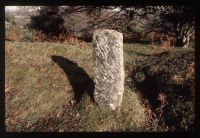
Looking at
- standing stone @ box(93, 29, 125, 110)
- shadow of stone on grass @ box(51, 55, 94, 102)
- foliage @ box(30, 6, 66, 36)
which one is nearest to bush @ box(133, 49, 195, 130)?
standing stone @ box(93, 29, 125, 110)

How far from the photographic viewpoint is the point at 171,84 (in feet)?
30.7

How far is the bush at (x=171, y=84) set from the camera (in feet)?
28.5

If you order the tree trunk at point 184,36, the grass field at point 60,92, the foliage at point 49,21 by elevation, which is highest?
the foliage at point 49,21

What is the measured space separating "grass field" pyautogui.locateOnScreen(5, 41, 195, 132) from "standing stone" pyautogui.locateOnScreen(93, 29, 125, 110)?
0.29 meters

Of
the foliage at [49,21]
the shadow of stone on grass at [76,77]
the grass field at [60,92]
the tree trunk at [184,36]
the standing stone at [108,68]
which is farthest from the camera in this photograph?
the foliage at [49,21]

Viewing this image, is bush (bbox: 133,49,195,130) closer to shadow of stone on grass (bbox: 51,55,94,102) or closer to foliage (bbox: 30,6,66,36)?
shadow of stone on grass (bbox: 51,55,94,102)

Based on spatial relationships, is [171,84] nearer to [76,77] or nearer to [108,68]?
[108,68]

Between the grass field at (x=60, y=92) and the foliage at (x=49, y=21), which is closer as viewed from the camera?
the grass field at (x=60, y=92)

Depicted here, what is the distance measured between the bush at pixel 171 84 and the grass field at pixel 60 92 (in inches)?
11.9

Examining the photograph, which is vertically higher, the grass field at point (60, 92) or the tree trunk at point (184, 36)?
the tree trunk at point (184, 36)

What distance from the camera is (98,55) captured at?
28.0 feet

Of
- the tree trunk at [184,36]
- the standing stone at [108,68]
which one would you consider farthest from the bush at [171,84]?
the standing stone at [108,68]

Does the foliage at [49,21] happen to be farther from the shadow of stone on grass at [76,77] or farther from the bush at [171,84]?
the bush at [171,84]
